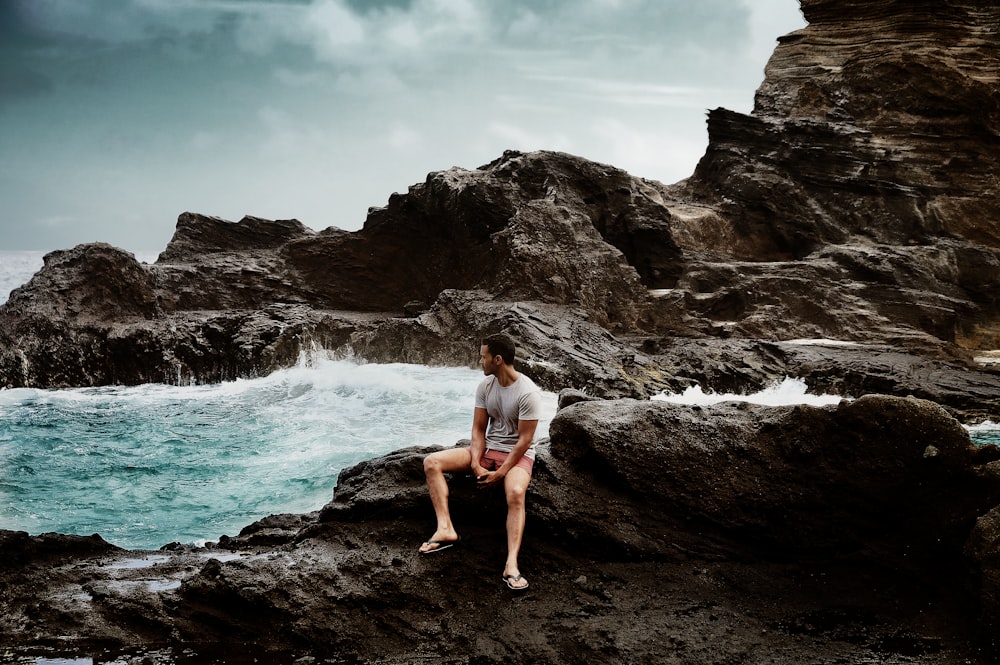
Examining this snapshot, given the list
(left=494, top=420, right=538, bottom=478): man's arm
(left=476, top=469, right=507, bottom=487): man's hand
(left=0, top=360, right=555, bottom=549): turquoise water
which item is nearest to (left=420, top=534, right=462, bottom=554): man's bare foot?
(left=476, top=469, right=507, bottom=487): man's hand

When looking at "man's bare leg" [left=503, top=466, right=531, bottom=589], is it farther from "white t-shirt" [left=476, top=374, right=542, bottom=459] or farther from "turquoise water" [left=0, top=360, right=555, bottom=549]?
"turquoise water" [left=0, top=360, right=555, bottom=549]

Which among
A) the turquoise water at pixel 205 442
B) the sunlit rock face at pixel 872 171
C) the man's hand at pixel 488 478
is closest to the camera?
the man's hand at pixel 488 478

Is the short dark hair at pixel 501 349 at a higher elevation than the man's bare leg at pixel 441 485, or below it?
higher

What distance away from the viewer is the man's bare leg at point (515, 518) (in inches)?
186

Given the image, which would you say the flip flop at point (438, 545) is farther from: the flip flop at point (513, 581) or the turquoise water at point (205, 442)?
the turquoise water at point (205, 442)

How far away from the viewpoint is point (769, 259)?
2917cm

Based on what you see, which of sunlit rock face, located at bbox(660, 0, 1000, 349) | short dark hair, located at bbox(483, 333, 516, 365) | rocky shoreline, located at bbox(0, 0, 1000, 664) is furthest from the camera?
sunlit rock face, located at bbox(660, 0, 1000, 349)

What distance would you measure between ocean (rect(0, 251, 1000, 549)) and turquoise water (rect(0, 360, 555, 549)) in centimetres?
3

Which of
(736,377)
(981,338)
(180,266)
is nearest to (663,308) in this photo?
(736,377)

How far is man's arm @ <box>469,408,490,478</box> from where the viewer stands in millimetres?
5305

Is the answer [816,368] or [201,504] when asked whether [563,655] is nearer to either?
[201,504]

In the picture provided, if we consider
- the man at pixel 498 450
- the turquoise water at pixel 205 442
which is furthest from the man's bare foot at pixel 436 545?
the turquoise water at pixel 205 442

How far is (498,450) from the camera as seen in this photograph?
5.37 meters

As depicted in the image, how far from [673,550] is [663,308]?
1643 cm
